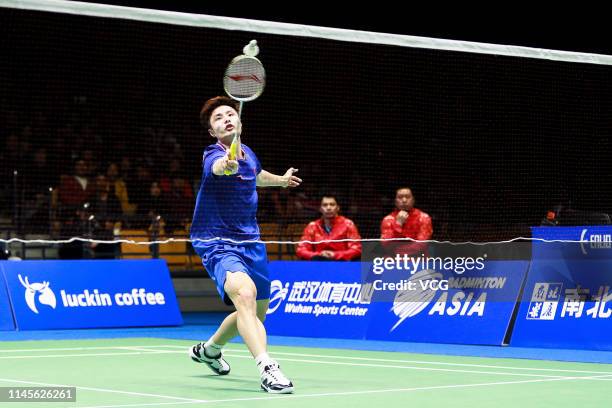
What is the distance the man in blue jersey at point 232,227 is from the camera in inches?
326

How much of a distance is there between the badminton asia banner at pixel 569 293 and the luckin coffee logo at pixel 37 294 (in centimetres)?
604

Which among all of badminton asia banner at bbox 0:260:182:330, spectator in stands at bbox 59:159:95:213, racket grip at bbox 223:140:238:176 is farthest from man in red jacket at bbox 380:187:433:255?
spectator in stands at bbox 59:159:95:213

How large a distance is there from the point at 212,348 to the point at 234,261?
1.01 metres

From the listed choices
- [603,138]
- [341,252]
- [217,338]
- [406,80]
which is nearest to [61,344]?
[341,252]

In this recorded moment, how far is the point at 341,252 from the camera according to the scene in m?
14.5

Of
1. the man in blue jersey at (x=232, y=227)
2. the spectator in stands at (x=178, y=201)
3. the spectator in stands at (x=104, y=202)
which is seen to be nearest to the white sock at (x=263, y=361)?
the man in blue jersey at (x=232, y=227)

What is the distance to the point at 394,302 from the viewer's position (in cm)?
1310

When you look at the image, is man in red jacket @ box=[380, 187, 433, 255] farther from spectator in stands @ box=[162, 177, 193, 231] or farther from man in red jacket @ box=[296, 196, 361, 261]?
spectator in stands @ box=[162, 177, 193, 231]

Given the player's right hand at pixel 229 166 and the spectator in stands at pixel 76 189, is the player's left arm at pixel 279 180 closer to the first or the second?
the player's right hand at pixel 229 166

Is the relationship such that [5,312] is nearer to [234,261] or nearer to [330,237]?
[330,237]

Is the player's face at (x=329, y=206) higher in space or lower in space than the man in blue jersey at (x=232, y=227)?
lower

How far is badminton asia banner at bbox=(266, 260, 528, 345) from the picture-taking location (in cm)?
1239

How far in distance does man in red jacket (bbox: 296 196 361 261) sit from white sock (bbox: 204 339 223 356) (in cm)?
539

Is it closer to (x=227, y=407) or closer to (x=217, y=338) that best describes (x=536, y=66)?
(x=217, y=338)
